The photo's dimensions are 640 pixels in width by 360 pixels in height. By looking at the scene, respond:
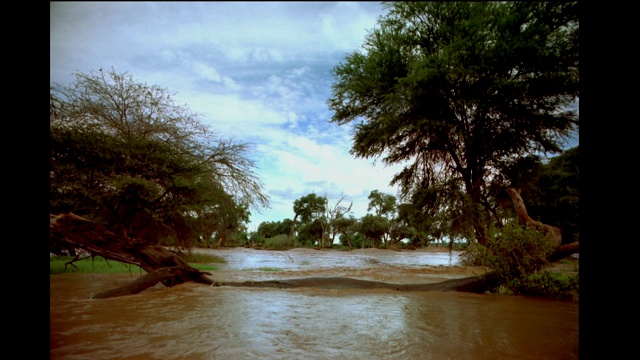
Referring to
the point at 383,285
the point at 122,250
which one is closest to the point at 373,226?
the point at 383,285

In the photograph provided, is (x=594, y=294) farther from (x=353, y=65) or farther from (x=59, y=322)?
(x=353, y=65)

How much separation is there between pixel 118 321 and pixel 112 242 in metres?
2.88

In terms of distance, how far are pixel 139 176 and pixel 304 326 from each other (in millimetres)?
8307

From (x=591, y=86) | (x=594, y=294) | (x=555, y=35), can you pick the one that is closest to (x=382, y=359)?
(x=594, y=294)

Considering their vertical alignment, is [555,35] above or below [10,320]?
above

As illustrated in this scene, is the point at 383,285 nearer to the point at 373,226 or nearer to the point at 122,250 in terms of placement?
the point at 122,250

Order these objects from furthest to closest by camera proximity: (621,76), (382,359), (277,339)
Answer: (277,339) < (382,359) < (621,76)

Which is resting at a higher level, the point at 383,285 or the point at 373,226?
the point at 383,285

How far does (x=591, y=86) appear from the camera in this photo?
2.04m

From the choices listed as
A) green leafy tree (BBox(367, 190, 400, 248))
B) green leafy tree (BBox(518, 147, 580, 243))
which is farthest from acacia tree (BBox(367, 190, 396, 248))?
green leafy tree (BBox(518, 147, 580, 243))

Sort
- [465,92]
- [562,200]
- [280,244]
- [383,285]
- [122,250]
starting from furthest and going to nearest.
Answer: [280,244] < [562,200] < [465,92] < [383,285] < [122,250]

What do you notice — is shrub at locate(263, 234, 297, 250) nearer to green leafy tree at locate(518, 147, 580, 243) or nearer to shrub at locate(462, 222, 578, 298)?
green leafy tree at locate(518, 147, 580, 243)

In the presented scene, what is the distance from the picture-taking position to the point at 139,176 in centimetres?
1030

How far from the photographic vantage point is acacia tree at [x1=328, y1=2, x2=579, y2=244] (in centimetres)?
988
